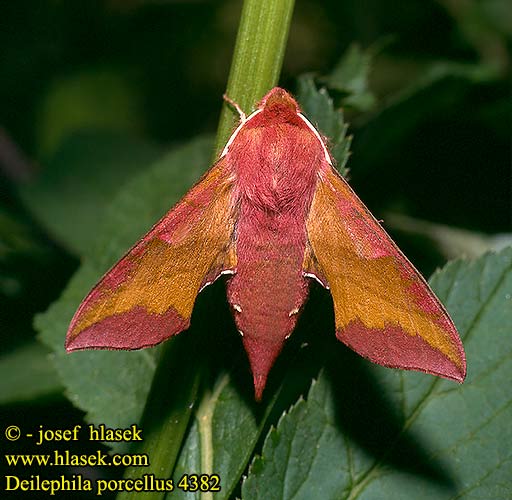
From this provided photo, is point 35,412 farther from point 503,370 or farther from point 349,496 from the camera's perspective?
point 503,370

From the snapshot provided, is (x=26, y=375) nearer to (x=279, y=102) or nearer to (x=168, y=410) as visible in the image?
(x=168, y=410)

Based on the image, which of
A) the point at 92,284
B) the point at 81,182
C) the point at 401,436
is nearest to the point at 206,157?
the point at 92,284

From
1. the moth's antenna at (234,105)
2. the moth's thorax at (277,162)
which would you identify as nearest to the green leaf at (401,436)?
the moth's thorax at (277,162)

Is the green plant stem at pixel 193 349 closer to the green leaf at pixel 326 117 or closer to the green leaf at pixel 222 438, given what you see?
the green leaf at pixel 222 438

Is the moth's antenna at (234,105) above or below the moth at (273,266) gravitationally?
above

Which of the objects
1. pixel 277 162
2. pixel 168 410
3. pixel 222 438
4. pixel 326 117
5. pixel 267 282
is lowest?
pixel 222 438

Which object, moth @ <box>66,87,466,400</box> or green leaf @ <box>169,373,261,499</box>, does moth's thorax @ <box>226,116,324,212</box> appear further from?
green leaf @ <box>169,373,261,499</box>
